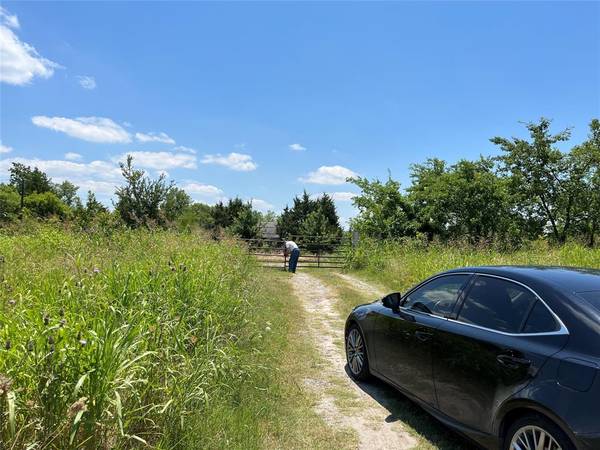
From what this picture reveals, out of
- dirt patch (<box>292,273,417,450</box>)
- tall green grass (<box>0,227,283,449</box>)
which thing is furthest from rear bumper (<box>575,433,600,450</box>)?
tall green grass (<box>0,227,283,449</box>)

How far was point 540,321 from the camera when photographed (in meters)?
3.03

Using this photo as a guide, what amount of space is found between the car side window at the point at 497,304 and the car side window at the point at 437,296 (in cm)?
20

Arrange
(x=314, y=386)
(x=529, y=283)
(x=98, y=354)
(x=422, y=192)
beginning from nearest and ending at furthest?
(x=98, y=354) → (x=529, y=283) → (x=314, y=386) → (x=422, y=192)

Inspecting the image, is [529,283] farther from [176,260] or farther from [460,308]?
[176,260]

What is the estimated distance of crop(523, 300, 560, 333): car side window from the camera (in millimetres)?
2928

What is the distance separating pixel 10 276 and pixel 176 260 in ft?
7.40

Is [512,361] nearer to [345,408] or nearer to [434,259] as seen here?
[345,408]

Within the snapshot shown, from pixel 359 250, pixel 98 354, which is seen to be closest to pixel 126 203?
pixel 359 250

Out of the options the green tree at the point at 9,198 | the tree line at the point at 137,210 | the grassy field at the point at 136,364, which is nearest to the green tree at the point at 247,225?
the tree line at the point at 137,210

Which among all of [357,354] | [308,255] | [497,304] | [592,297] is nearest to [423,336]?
[497,304]

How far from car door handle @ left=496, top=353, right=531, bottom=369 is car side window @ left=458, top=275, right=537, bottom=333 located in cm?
22

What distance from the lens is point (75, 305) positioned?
3.79 m

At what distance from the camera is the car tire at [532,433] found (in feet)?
8.25

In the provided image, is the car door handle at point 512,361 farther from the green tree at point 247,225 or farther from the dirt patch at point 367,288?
the green tree at point 247,225
